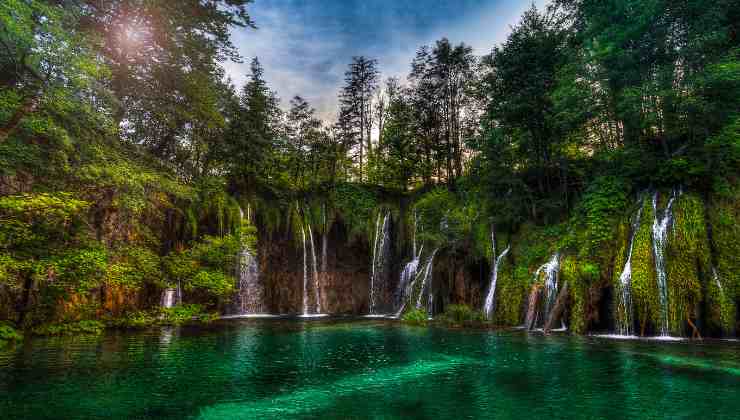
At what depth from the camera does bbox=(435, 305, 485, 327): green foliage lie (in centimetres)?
1397

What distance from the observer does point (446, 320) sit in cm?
1483

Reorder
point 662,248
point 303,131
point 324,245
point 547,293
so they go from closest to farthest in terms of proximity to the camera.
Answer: point 662,248, point 547,293, point 324,245, point 303,131

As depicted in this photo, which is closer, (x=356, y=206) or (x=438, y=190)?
(x=438, y=190)

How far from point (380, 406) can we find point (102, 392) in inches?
183

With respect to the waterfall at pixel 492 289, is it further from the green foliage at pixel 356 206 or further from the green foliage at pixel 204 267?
the green foliage at pixel 204 267

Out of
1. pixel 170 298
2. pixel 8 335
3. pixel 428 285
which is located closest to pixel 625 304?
pixel 428 285

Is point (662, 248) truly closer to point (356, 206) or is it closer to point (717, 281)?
point (717, 281)

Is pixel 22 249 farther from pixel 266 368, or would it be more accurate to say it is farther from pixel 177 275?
pixel 266 368

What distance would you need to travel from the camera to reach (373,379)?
22.1ft

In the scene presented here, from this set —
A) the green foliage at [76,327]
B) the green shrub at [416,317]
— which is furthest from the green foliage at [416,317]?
the green foliage at [76,327]

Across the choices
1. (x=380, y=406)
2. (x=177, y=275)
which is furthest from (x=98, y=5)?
(x=380, y=406)

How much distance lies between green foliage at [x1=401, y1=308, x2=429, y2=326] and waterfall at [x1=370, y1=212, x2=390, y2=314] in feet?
19.1

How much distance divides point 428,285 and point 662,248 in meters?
9.33

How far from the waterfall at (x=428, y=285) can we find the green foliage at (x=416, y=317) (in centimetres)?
99
